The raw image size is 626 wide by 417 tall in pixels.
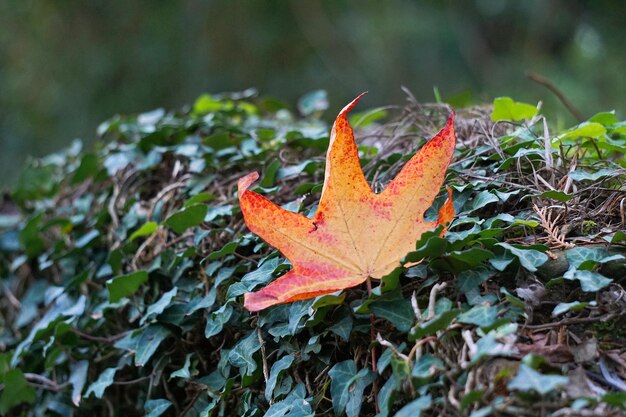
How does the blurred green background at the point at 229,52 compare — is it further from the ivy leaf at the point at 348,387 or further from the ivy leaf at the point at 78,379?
the ivy leaf at the point at 348,387

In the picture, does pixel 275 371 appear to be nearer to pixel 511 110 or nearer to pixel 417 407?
pixel 417 407

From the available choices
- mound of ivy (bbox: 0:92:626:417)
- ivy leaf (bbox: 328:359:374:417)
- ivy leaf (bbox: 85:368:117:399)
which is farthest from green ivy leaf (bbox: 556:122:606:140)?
ivy leaf (bbox: 85:368:117:399)

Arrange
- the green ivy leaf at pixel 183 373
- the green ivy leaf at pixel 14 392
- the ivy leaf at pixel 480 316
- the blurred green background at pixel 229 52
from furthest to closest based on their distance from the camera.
Answer: the blurred green background at pixel 229 52, the green ivy leaf at pixel 14 392, the green ivy leaf at pixel 183 373, the ivy leaf at pixel 480 316

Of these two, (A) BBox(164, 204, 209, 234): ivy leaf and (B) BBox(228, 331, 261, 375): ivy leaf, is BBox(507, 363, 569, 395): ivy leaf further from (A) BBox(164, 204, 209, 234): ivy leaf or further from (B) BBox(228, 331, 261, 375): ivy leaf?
(A) BBox(164, 204, 209, 234): ivy leaf

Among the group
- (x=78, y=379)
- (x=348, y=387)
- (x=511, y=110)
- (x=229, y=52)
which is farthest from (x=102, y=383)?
(x=229, y=52)

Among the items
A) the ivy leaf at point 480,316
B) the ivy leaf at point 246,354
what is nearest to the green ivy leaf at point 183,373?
the ivy leaf at point 246,354
